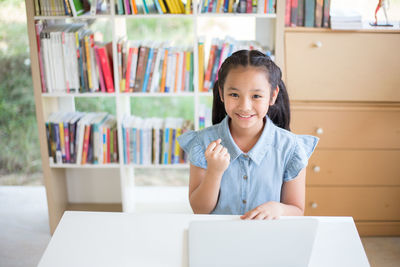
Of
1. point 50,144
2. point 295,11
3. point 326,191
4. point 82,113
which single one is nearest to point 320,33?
point 295,11

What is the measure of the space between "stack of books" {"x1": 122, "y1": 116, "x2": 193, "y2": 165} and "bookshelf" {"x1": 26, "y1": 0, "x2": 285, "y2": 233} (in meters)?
0.04

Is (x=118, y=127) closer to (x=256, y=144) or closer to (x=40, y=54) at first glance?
(x=40, y=54)

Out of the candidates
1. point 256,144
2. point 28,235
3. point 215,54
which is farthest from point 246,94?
point 28,235

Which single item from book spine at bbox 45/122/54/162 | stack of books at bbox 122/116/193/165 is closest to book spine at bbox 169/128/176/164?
stack of books at bbox 122/116/193/165

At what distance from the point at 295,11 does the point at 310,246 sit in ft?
5.05

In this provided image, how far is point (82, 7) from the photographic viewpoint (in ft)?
7.27

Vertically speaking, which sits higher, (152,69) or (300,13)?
(300,13)

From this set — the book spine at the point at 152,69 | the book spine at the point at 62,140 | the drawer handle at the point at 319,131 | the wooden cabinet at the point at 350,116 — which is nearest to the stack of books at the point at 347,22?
the wooden cabinet at the point at 350,116

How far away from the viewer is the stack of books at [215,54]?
220 cm

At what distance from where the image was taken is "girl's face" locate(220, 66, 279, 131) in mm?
1296

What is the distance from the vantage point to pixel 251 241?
91 cm

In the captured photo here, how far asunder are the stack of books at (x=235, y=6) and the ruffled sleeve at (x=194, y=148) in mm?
864

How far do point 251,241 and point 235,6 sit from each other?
149cm

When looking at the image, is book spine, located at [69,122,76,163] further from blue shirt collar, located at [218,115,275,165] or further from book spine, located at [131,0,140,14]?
blue shirt collar, located at [218,115,275,165]
